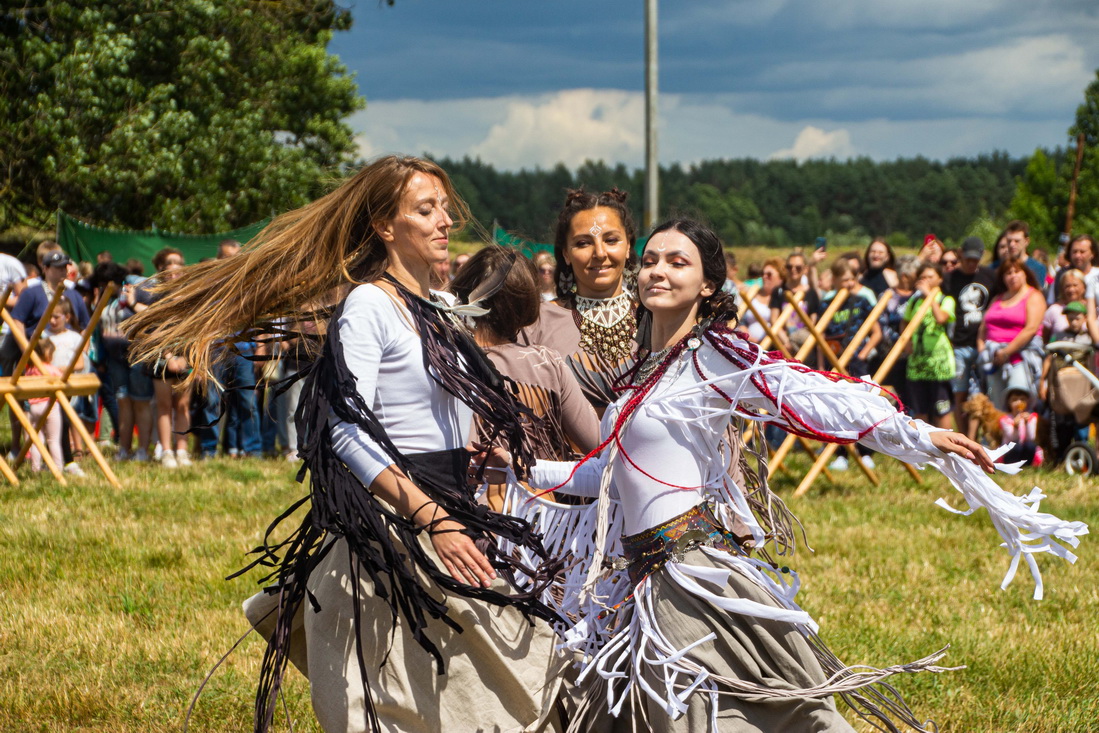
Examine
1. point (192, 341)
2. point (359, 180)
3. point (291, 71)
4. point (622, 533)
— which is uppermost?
point (291, 71)

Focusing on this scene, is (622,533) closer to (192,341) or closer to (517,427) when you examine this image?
(517,427)

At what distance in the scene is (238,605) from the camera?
525 cm

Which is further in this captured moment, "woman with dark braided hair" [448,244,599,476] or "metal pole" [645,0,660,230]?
"metal pole" [645,0,660,230]

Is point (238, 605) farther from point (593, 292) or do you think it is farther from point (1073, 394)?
point (1073, 394)

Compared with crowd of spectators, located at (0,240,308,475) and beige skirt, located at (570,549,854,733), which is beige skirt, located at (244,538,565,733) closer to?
beige skirt, located at (570,549,854,733)

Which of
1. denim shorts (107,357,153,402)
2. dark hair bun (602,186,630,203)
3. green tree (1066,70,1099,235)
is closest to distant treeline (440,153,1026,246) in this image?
green tree (1066,70,1099,235)

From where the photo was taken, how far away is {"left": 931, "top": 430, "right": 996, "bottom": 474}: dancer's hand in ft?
Result: 8.09

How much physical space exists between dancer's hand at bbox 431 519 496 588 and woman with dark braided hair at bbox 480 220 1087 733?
32 centimetres

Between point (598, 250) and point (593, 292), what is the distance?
0.17 meters

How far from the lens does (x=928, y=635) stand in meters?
4.77

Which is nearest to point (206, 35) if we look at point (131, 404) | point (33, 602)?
point (131, 404)

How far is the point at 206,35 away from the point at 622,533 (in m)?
19.6

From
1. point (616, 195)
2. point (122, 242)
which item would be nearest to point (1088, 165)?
point (122, 242)

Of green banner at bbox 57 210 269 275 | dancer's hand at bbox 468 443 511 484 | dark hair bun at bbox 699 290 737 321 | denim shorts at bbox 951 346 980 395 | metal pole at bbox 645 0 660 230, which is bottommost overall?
denim shorts at bbox 951 346 980 395
